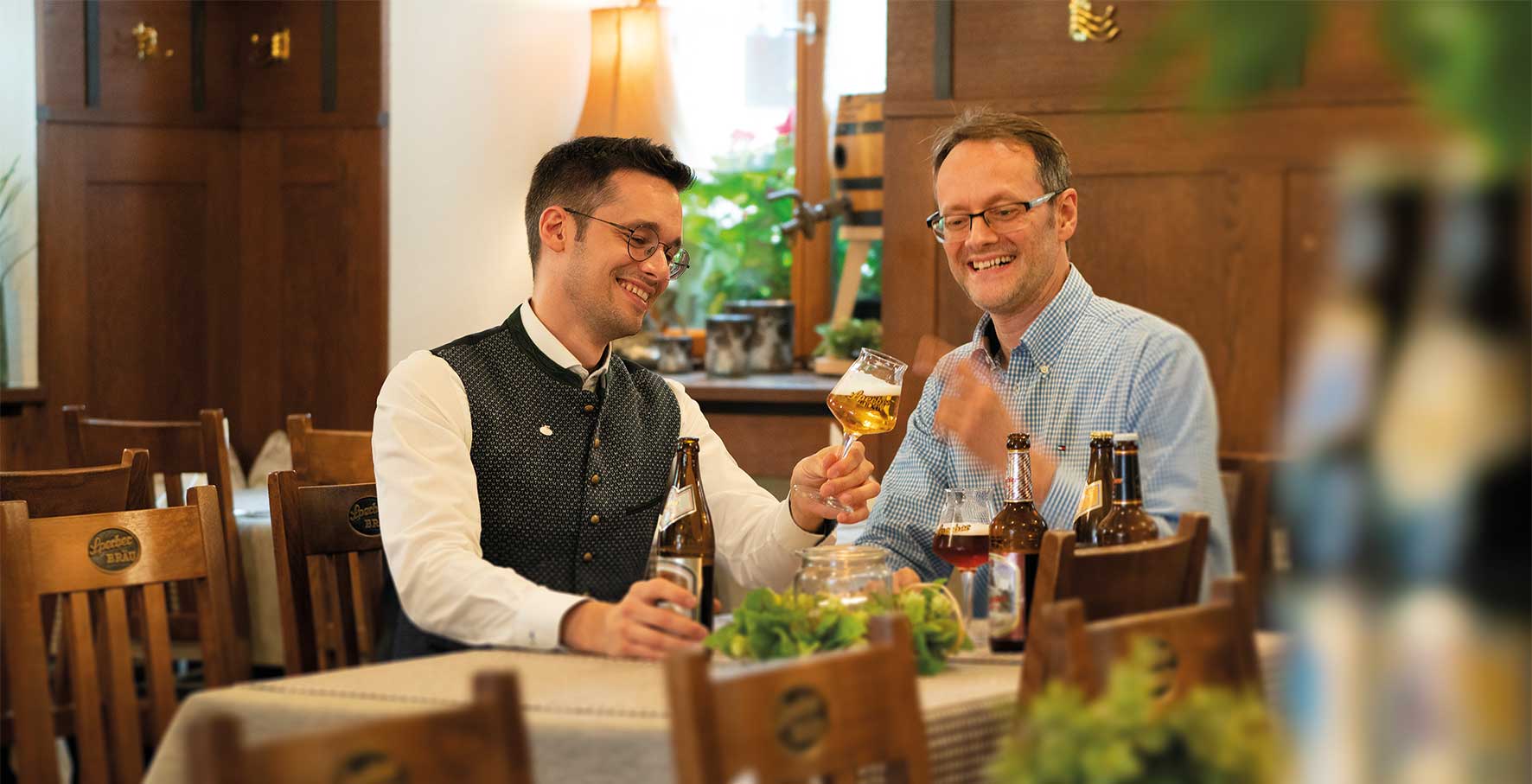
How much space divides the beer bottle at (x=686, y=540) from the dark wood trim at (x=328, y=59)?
309 centimetres

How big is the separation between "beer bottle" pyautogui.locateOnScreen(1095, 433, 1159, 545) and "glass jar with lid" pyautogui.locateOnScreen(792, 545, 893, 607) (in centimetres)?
30

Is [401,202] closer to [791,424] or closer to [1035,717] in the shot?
[791,424]

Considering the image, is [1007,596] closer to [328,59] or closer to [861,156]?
[861,156]

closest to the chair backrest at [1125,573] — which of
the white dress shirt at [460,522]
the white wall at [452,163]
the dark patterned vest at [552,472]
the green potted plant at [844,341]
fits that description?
the white dress shirt at [460,522]

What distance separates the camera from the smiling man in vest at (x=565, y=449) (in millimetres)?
1915

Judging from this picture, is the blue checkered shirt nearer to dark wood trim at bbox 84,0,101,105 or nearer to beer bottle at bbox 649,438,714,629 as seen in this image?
beer bottle at bbox 649,438,714,629

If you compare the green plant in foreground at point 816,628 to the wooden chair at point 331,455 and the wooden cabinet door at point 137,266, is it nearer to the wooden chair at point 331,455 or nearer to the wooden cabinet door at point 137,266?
the wooden chair at point 331,455

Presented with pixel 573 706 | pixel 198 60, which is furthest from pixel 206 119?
pixel 573 706

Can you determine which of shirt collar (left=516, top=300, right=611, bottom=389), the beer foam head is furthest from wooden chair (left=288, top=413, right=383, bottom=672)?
the beer foam head

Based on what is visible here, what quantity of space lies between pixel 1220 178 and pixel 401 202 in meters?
2.34

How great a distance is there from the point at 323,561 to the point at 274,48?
289 cm

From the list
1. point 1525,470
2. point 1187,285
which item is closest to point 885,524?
point 1187,285

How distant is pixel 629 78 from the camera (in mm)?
4875

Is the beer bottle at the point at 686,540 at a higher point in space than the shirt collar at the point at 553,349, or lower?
lower
